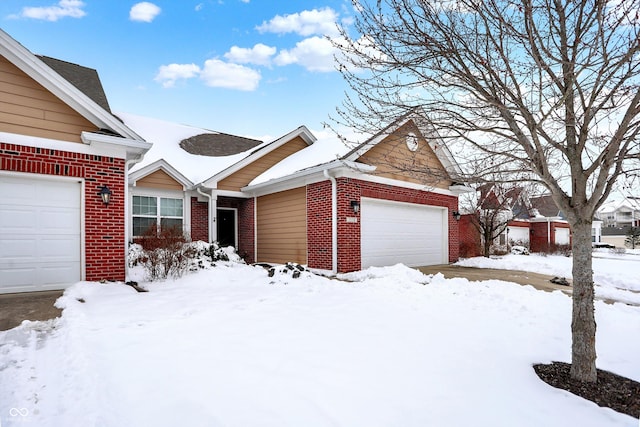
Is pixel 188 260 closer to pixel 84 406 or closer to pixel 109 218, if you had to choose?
pixel 109 218

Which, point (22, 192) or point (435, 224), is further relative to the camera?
point (435, 224)

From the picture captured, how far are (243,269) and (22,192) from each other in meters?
4.88

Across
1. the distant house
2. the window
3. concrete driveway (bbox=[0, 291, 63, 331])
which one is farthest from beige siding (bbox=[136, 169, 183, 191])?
the distant house

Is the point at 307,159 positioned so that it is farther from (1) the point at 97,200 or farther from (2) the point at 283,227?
(1) the point at 97,200

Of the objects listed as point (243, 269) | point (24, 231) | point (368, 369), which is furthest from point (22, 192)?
point (368, 369)

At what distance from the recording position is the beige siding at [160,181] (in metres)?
11.5

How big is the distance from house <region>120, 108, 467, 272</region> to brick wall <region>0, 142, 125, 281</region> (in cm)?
391

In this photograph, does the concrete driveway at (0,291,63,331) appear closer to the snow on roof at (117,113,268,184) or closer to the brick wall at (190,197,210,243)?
the snow on roof at (117,113,268,184)

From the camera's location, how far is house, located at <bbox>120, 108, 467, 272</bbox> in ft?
32.2

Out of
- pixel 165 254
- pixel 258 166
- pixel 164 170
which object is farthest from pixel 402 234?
pixel 164 170

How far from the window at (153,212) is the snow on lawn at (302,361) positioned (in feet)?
18.9

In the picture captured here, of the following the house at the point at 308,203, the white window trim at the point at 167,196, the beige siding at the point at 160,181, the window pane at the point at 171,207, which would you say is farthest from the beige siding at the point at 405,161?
the window pane at the point at 171,207

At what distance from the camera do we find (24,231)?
6586mm

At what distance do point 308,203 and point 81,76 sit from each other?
10.4 meters
